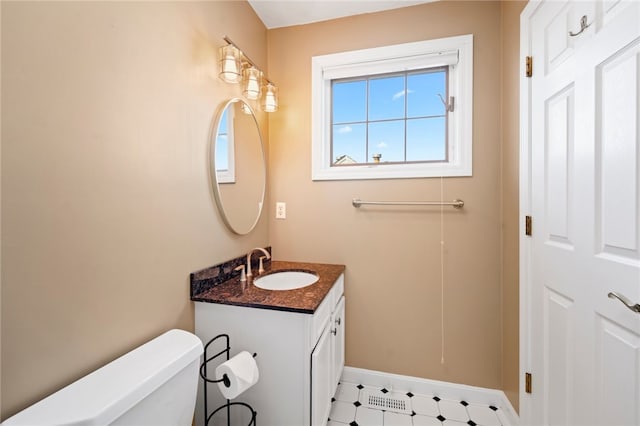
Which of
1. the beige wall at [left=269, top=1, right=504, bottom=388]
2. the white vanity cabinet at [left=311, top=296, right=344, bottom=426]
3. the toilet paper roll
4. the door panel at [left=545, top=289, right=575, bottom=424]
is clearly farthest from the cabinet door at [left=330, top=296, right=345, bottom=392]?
the door panel at [left=545, top=289, right=575, bottom=424]

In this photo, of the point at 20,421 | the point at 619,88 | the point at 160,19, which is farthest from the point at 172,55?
the point at 619,88

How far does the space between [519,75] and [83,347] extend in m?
2.22

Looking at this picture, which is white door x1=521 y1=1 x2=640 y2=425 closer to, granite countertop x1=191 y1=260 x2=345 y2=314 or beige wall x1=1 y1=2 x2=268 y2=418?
granite countertop x1=191 y1=260 x2=345 y2=314

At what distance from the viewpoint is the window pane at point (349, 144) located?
1966 millimetres

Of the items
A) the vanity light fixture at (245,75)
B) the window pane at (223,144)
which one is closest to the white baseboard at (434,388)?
the window pane at (223,144)

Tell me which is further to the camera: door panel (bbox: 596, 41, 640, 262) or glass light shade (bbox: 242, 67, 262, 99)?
glass light shade (bbox: 242, 67, 262, 99)

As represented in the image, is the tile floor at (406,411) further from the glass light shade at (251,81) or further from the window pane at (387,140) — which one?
the glass light shade at (251,81)

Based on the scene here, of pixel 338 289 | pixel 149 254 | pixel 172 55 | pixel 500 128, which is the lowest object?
pixel 338 289

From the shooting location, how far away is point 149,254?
41.1 inches

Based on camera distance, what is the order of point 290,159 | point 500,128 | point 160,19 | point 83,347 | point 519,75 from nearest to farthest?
point 83,347
point 160,19
point 519,75
point 500,128
point 290,159

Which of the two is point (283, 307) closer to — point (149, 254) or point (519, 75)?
point (149, 254)

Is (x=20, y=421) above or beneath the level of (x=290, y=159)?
beneath

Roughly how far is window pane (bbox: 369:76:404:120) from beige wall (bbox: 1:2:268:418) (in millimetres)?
1157

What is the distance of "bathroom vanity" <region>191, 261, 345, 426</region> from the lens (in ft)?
3.81
